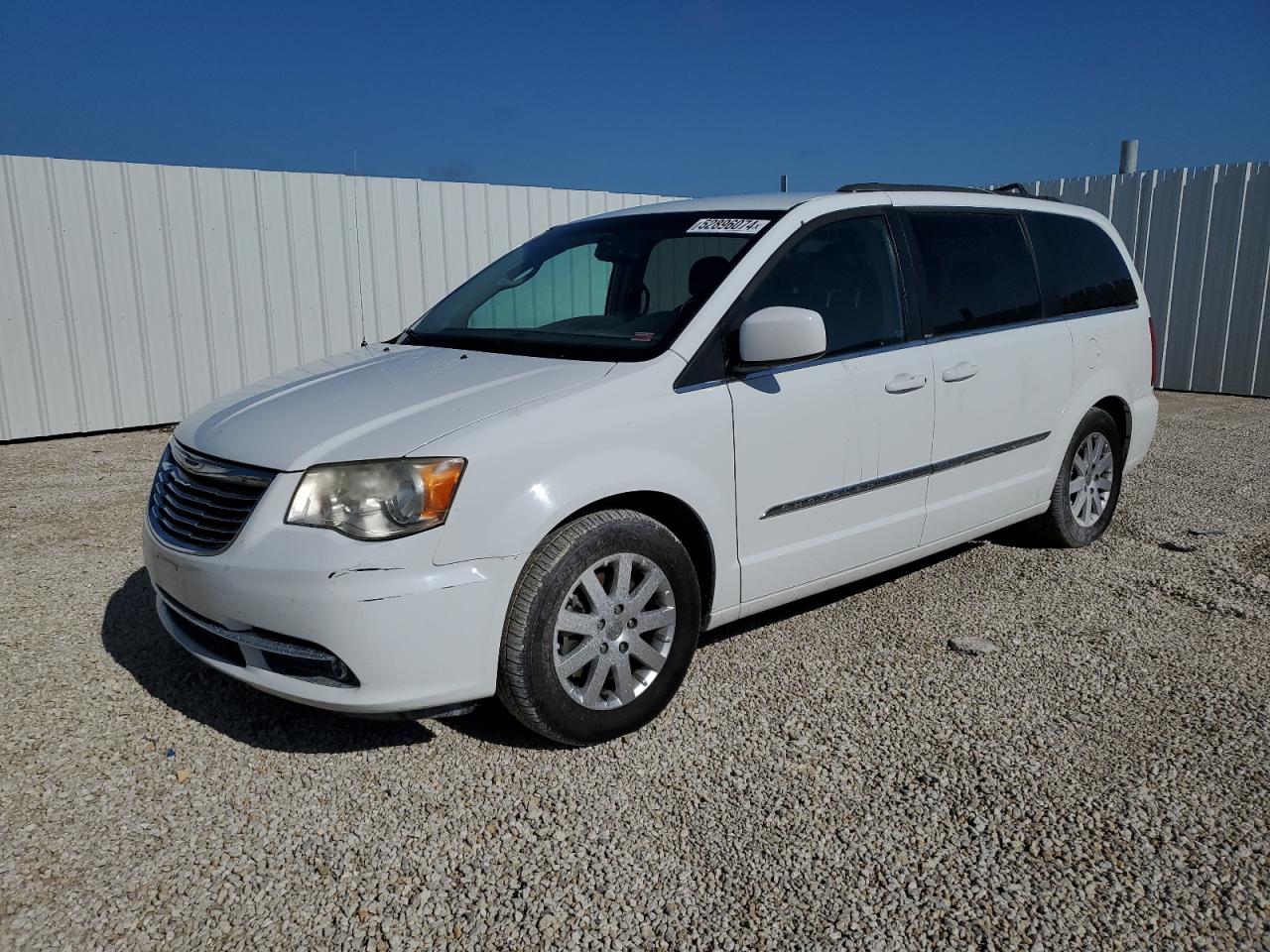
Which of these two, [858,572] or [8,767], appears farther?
[858,572]

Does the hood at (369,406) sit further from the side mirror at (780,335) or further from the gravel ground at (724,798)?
the gravel ground at (724,798)

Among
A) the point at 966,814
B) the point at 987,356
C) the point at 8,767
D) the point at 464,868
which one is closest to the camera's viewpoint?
the point at 464,868

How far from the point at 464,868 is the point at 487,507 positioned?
963mm

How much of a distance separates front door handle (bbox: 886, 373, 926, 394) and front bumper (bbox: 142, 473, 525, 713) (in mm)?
1722

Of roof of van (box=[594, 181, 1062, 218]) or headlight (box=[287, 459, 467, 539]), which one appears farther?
roof of van (box=[594, 181, 1062, 218])

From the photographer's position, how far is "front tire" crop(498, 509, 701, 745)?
294 centimetres

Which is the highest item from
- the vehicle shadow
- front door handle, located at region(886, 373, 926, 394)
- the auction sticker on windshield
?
the auction sticker on windshield

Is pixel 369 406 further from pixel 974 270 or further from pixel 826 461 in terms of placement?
pixel 974 270

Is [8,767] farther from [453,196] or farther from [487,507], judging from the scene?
[453,196]

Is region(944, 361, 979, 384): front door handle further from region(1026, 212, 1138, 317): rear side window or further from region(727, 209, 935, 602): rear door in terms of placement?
region(1026, 212, 1138, 317): rear side window

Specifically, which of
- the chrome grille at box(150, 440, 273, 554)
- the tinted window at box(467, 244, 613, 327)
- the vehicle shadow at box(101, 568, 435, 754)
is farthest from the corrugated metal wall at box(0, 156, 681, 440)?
the chrome grille at box(150, 440, 273, 554)

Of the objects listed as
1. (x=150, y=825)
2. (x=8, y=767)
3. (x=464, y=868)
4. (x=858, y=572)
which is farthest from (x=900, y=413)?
(x=8, y=767)

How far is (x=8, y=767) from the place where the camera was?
3.11 m

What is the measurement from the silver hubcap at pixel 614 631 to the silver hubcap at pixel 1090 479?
2.74 m
